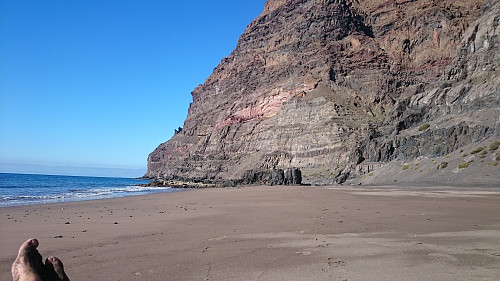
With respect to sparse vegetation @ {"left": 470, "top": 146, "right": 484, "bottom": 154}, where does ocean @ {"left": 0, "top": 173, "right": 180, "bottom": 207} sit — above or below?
below

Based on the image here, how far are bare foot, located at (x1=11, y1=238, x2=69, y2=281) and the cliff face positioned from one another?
3804 cm

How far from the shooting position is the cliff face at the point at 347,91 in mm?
45062

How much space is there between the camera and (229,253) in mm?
6043

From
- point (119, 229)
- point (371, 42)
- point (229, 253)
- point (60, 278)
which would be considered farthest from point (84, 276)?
point (371, 42)

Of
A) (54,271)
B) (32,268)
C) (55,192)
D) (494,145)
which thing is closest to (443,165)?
(494,145)

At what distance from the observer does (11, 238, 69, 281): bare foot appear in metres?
3.61

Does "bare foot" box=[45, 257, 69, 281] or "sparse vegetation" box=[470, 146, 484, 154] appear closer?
"bare foot" box=[45, 257, 69, 281]

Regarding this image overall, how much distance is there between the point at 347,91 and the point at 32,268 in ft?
272

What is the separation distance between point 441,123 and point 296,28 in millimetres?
69976

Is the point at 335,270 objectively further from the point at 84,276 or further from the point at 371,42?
the point at 371,42

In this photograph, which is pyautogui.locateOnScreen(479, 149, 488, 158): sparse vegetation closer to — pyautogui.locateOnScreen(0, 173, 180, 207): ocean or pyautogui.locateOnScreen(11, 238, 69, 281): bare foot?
pyautogui.locateOnScreen(0, 173, 180, 207): ocean

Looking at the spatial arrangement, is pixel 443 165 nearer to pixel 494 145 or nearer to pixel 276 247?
pixel 494 145

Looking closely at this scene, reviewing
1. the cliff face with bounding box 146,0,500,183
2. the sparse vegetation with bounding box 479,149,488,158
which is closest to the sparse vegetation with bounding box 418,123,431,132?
the cliff face with bounding box 146,0,500,183

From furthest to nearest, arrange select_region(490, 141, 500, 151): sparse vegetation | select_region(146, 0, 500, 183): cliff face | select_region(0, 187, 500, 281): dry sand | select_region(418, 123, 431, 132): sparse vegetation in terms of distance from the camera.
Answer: select_region(146, 0, 500, 183): cliff face, select_region(418, 123, 431, 132): sparse vegetation, select_region(490, 141, 500, 151): sparse vegetation, select_region(0, 187, 500, 281): dry sand
